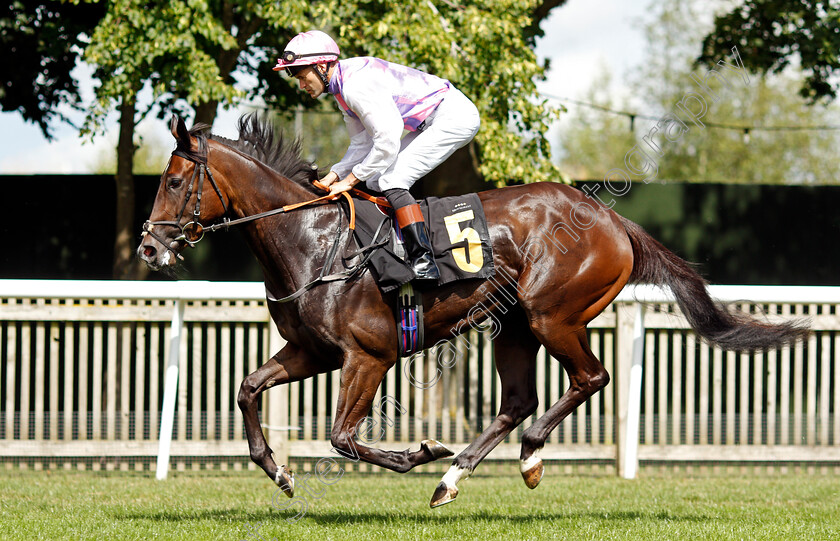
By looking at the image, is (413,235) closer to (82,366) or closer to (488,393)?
(488,393)

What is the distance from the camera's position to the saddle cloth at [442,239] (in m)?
4.24

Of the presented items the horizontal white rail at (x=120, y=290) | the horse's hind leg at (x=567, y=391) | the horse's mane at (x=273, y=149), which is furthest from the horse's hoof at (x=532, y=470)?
the horizontal white rail at (x=120, y=290)

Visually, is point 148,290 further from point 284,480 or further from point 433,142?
point 433,142

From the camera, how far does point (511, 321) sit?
4855 millimetres

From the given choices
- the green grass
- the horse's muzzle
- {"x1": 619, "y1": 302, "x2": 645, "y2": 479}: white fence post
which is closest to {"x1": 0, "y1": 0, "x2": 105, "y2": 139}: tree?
the green grass

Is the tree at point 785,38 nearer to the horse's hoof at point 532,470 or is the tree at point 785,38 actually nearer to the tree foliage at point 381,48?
the tree foliage at point 381,48

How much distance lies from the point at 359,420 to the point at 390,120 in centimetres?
140

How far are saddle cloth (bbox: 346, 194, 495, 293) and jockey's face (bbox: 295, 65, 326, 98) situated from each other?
56 centimetres

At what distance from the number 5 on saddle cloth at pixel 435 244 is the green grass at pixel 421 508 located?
101 centimetres

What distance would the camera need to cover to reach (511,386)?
479 cm

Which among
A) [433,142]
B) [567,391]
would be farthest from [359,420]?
[433,142]

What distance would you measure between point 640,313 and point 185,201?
3592 mm

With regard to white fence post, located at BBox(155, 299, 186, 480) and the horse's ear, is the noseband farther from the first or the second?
white fence post, located at BBox(155, 299, 186, 480)

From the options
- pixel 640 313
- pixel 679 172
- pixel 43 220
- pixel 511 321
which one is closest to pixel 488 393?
pixel 640 313
